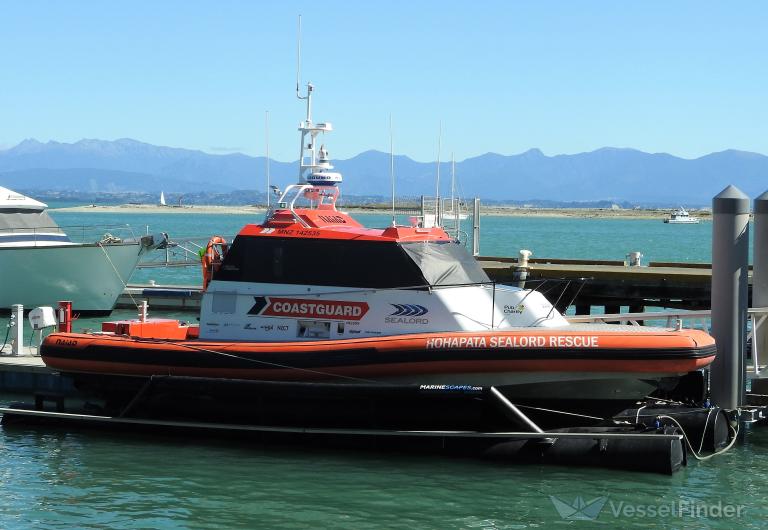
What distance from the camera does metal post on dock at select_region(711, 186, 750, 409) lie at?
11.6 m

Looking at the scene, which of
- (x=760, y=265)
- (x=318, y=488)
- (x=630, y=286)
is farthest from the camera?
(x=630, y=286)

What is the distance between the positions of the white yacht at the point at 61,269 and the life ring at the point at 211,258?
11107 mm

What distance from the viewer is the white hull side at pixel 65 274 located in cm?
2370

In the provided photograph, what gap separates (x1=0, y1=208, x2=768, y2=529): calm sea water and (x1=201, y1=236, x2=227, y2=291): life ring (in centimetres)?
194

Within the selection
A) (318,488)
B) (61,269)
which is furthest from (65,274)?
(318,488)

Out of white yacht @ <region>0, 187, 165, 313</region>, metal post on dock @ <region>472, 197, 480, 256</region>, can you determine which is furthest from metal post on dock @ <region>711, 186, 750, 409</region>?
white yacht @ <region>0, 187, 165, 313</region>

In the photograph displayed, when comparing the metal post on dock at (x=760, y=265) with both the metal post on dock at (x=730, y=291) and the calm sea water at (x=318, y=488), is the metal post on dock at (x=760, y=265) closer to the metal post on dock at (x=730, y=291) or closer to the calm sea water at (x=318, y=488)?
the metal post on dock at (x=730, y=291)

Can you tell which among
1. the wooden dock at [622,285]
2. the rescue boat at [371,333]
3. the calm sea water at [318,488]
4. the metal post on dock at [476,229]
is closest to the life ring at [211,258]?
the rescue boat at [371,333]

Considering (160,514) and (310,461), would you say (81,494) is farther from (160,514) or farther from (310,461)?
(310,461)

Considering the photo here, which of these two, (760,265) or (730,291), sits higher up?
(760,265)

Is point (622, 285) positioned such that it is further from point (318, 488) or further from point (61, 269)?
point (61, 269)

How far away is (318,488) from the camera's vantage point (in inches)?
411

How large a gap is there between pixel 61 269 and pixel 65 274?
14cm

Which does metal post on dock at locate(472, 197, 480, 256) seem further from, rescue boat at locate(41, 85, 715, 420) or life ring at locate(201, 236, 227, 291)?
life ring at locate(201, 236, 227, 291)
